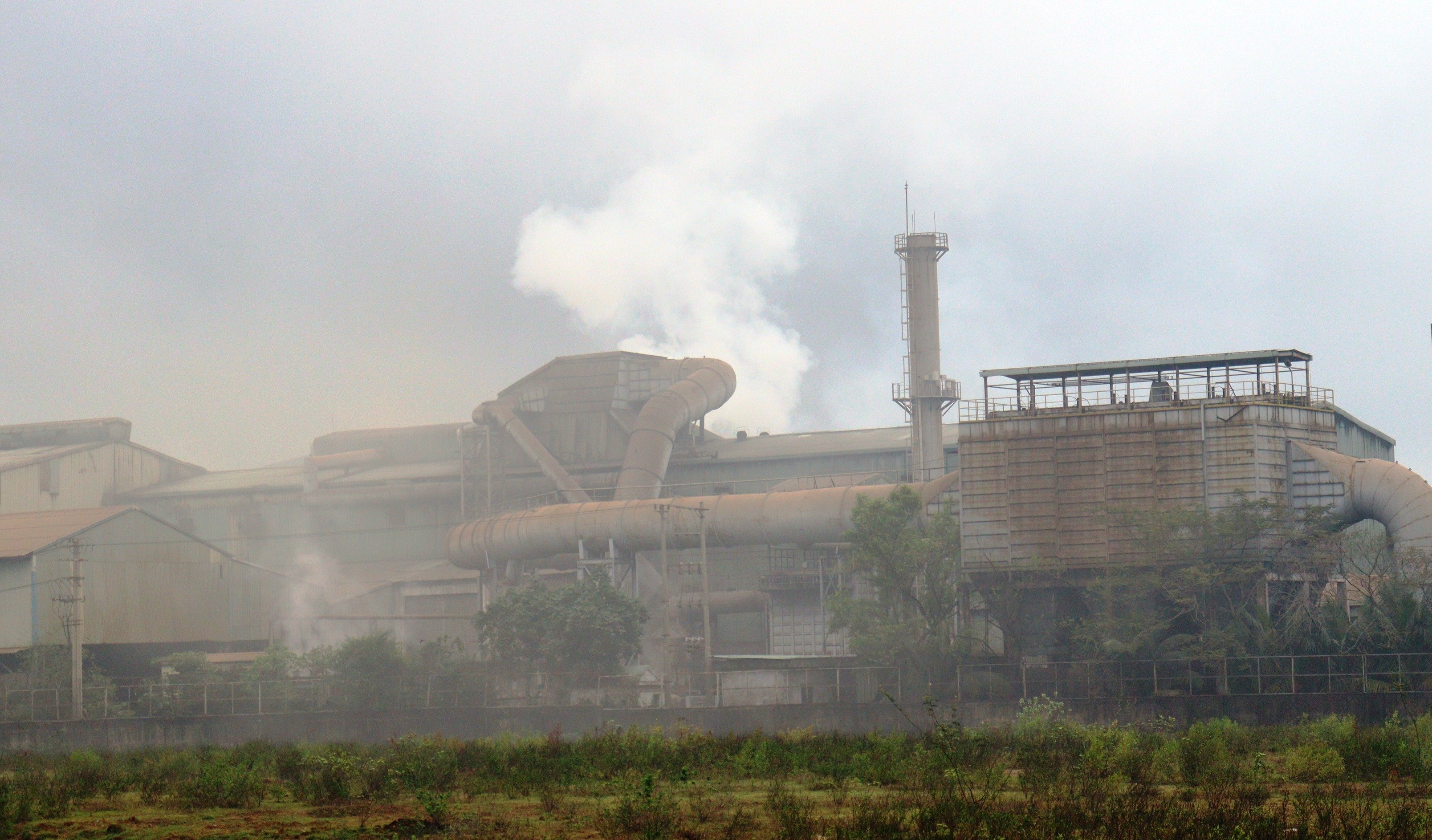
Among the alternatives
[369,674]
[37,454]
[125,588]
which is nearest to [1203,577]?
[369,674]

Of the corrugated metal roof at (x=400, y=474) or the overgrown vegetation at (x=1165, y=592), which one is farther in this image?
the corrugated metal roof at (x=400, y=474)

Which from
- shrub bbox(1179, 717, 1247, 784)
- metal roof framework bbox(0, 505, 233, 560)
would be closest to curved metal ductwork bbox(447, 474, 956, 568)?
metal roof framework bbox(0, 505, 233, 560)

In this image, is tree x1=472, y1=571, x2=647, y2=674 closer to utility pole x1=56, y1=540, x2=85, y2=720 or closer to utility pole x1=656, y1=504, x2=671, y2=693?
utility pole x1=656, y1=504, x2=671, y2=693

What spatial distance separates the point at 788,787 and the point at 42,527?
2330 inches

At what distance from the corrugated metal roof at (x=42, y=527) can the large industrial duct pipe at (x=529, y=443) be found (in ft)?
66.1

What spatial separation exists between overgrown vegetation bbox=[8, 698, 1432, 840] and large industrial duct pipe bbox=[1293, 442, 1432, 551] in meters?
14.0

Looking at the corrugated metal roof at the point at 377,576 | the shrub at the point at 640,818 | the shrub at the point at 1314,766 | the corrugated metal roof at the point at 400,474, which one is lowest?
the shrub at the point at 1314,766

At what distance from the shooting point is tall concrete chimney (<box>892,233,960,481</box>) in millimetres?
79250

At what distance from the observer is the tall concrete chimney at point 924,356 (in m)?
79.2

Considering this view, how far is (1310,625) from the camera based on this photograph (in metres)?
54.1

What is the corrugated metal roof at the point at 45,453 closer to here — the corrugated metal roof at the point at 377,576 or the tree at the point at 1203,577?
the corrugated metal roof at the point at 377,576

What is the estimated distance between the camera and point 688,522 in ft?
239

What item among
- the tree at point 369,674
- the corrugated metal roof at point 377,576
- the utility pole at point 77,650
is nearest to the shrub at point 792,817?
the tree at point 369,674

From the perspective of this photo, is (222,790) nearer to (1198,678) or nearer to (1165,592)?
(1198,678)
